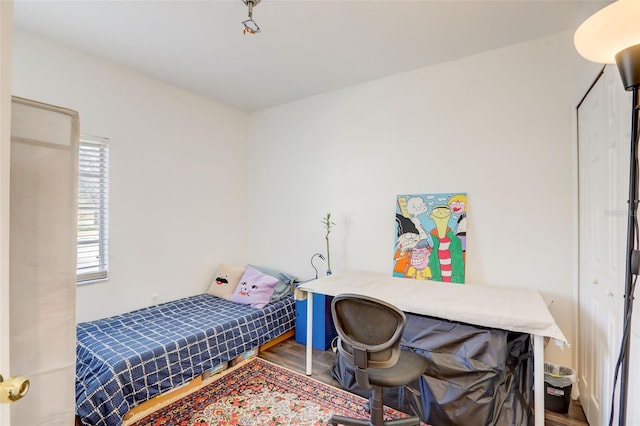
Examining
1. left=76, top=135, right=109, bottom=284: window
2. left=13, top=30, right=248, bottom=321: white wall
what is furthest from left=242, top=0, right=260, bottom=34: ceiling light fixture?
left=76, top=135, right=109, bottom=284: window

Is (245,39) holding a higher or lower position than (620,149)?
higher

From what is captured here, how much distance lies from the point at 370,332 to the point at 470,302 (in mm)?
Result: 800

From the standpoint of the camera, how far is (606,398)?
1.55 metres

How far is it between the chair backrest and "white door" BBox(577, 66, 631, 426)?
3.39ft

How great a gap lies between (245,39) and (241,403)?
2748mm

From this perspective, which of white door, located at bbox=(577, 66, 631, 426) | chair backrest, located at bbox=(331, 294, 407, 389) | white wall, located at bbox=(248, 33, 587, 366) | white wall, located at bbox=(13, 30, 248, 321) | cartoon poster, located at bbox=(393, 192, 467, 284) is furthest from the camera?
cartoon poster, located at bbox=(393, 192, 467, 284)

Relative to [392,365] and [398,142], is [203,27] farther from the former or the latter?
[392,365]

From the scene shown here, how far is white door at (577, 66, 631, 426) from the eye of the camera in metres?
1.39

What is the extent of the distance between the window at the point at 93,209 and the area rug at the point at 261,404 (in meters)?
1.38

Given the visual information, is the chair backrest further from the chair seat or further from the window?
the window

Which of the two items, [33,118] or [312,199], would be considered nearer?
[33,118]

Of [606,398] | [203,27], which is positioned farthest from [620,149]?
[203,27]

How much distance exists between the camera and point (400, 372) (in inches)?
64.4

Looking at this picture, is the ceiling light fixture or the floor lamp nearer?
the floor lamp
